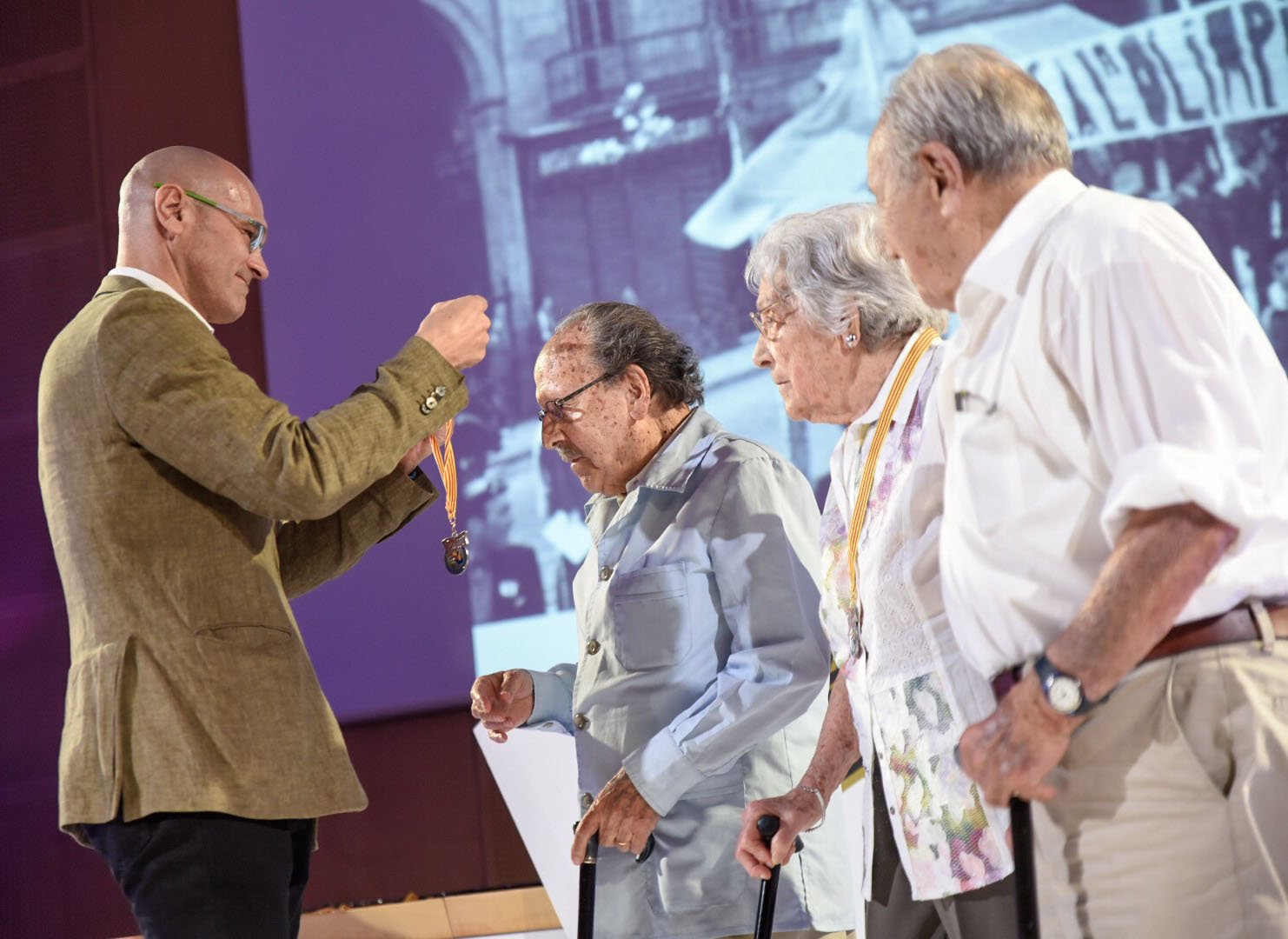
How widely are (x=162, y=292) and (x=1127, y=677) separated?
133cm

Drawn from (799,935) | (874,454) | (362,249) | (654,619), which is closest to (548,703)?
(654,619)

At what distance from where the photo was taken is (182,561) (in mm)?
1709

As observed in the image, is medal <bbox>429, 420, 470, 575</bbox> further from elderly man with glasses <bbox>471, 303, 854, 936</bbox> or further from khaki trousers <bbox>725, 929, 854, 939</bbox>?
khaki trousers <bbox>725, 929, 854, 939</bbox>

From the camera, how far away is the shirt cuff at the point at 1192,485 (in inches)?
44.6

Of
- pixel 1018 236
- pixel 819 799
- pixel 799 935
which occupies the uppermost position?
pixel 1018 236

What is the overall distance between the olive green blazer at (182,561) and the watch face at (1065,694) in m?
0.96

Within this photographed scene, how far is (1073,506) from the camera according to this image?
1259mm

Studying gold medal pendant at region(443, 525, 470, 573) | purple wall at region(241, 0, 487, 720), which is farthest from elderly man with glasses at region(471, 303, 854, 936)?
purple wall at region(241, 0, 487, 720)

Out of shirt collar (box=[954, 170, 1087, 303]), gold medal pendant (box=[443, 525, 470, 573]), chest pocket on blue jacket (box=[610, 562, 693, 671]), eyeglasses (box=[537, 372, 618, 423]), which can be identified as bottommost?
chest pocket on blue jacket (box=[610, 562, 693, 671])

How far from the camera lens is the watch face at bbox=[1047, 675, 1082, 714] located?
1.19 m

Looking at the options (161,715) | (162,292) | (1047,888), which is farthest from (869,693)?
(162,292)

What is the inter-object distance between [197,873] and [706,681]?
847mm

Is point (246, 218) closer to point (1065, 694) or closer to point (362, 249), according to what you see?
point (1065, 694)

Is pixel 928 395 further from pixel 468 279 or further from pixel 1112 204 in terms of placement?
pixel 468 279
